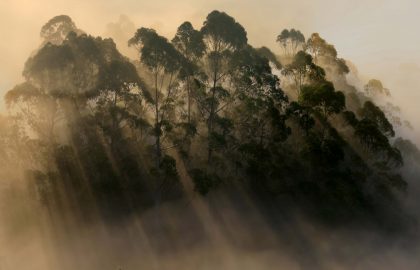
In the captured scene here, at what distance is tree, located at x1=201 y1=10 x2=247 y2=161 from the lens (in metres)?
51.1

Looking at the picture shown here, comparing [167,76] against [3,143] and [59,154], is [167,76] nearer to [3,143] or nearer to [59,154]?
[59,154]

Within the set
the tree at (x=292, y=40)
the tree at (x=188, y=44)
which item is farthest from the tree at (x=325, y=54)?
the tree at (x=188, y=44)

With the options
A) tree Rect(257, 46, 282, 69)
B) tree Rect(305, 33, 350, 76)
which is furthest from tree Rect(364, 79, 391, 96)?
tree Rect(257, 46, 282, 69)

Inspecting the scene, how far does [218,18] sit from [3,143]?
24.1m

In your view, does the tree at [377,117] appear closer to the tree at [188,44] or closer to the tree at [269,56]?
the tree at [269,56]

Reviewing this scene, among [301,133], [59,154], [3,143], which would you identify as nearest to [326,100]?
[301,133]

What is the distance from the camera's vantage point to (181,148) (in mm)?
48656

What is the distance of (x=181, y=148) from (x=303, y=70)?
53.7 feet

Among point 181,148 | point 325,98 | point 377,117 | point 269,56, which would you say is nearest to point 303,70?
point 269,56

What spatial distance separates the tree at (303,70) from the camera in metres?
53.8

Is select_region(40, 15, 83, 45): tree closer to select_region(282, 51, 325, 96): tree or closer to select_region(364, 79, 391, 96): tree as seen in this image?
select_region(282, 51, 325, 96): tree

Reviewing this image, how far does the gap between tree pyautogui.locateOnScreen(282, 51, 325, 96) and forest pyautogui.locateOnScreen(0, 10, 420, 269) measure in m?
0.24

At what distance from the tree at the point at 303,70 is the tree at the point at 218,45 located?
6.49 metres

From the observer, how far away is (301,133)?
52125 mm
